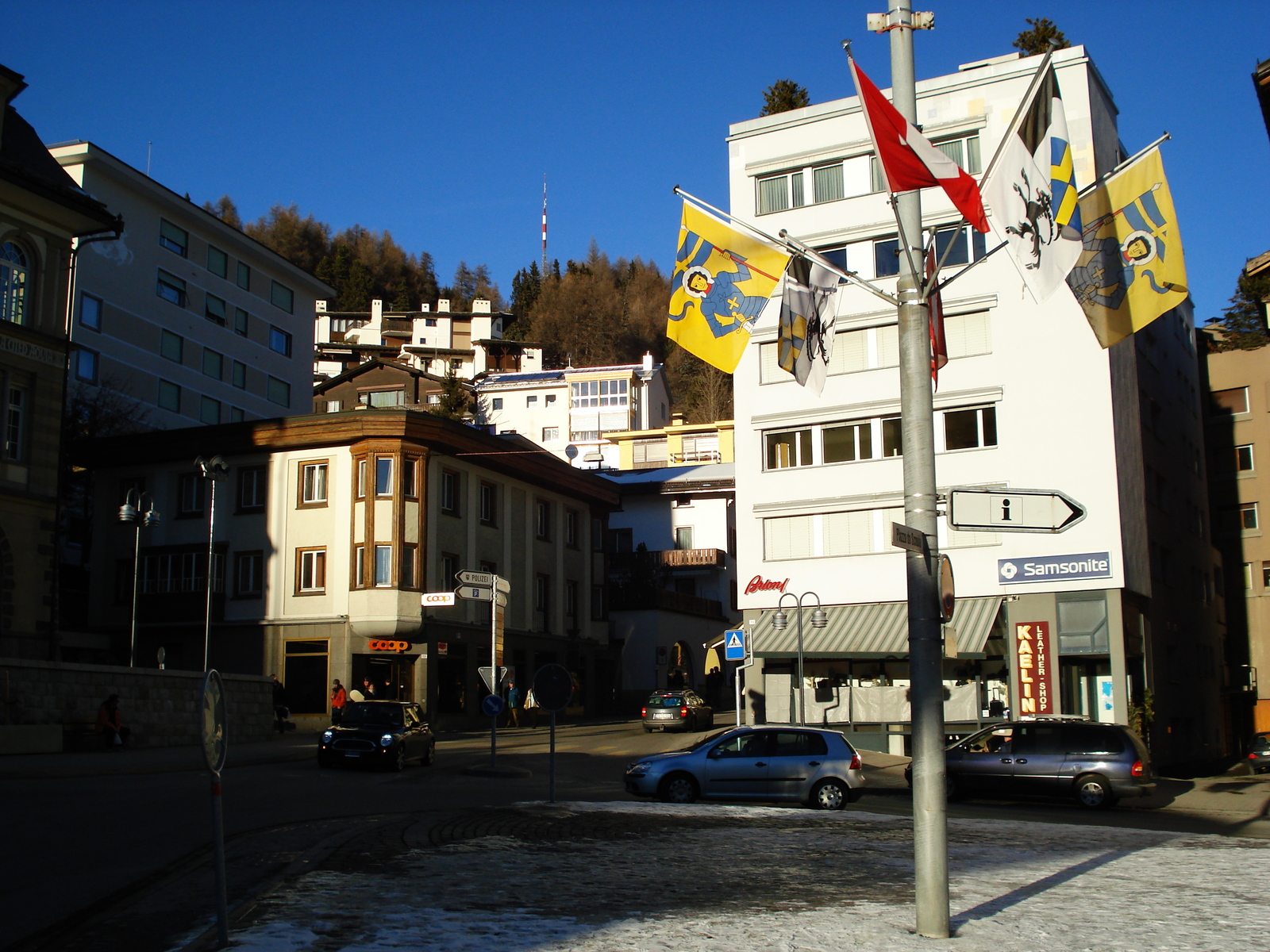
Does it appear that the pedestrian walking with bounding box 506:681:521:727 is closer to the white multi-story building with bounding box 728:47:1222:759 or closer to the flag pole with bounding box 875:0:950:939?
the white multi-story building with bounding box 728:47:1222:759

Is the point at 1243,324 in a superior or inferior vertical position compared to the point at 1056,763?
superior

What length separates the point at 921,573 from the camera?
8578 mm

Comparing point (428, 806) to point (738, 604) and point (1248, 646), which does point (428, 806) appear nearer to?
point (738, 604)

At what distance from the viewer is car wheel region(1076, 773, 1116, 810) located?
21.9m

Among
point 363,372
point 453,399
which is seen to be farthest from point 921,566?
point 363,372

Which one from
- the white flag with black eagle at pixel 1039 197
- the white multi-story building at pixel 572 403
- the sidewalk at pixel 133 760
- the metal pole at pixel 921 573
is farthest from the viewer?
the white multi-story building at pixel 572 403

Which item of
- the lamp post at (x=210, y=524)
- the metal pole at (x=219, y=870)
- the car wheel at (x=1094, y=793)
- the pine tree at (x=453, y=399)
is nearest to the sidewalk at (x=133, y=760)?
the lamp post at (x=210, y=524)

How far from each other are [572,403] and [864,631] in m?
64.5

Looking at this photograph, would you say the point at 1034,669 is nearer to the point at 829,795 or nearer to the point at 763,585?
the point at 763,585

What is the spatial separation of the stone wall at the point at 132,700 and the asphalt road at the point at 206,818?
476 cm

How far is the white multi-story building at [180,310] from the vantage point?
54844 mm

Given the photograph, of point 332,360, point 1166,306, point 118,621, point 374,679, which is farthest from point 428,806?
point 332,360

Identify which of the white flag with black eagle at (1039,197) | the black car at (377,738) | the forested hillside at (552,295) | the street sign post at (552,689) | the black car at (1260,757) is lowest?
the black car at (1260,757)

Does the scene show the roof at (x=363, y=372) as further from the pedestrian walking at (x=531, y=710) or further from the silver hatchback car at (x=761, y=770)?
the silver hatchback car at (x=761, y=770)
